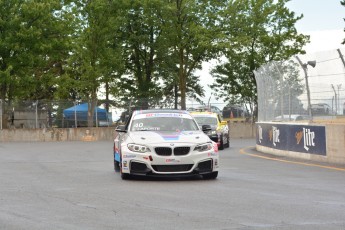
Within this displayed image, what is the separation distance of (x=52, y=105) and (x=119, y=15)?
13.0 m

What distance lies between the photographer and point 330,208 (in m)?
9.95

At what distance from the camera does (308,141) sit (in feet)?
68.4

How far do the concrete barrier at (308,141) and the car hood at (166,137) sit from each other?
529 cm

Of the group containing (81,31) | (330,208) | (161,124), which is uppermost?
(81,31)

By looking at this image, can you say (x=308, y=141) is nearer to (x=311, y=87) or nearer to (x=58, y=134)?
(x=311, y=87)

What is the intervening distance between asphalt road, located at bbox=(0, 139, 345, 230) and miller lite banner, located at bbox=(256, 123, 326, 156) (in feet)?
8.60

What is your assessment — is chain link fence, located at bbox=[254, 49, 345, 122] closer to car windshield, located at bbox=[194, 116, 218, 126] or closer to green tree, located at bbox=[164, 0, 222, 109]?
car windshield, located at bbox=[194, 116, 218, 126]

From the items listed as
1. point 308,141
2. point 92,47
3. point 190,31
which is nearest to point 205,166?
point 308,141

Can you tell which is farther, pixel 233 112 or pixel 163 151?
pixel 233 112

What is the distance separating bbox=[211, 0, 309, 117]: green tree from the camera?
57.5 metres

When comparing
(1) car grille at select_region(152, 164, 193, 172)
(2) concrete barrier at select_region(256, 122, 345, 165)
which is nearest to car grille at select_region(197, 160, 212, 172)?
(1) car grille at select_region(152, 164, 193, 172)

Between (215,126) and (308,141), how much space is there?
9.59m

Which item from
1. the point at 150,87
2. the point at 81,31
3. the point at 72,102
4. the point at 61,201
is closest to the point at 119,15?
the point at 81,31

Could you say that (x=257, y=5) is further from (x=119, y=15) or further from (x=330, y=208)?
(x=330, y=208)
